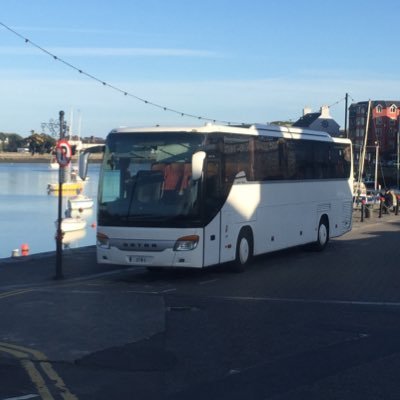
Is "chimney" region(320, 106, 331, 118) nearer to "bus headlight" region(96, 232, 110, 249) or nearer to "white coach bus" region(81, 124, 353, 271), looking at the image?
"white coach bus" region(81, 124, 353, 271)

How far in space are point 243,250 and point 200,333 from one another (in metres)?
7.03

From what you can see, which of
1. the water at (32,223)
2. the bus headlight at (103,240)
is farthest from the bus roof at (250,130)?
the water at (32,223)

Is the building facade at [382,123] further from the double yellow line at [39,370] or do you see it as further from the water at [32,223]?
the double yellow line at [39,370]

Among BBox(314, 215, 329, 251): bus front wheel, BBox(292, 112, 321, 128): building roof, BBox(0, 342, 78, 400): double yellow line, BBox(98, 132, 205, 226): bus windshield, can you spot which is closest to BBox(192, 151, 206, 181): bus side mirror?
BBox(98, 132, 205, 226): bus windshield

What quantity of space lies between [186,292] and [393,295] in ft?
12.2

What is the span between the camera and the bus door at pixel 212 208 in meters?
16.0

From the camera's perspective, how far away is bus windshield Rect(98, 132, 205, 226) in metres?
15.8

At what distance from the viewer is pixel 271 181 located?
19297mm

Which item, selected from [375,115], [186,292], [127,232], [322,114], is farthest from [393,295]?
[375,115]

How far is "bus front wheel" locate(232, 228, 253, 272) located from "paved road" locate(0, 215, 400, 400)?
0.76 feet

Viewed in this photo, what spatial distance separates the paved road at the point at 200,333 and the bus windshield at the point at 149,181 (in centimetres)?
→ 136

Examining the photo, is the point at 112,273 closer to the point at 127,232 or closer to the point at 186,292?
the point at 127,232

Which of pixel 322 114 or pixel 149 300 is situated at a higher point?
pixel 322 114

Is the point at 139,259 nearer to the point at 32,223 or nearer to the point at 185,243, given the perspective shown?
the point at 185,243
